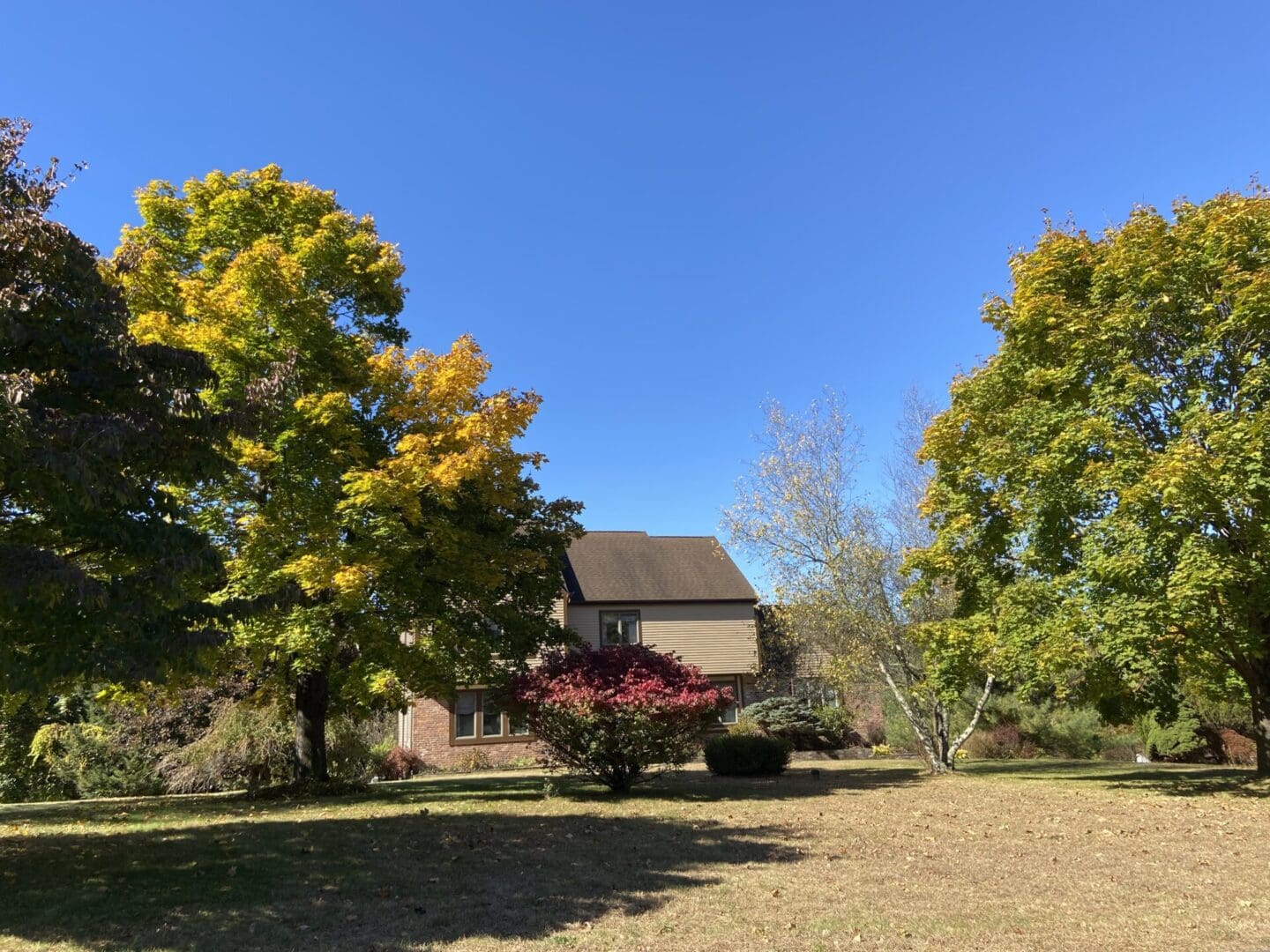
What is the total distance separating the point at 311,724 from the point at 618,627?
15.8m

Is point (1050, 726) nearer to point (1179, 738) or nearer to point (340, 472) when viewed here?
point (1179, 738)

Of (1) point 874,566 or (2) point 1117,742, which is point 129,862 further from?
(2) point 1117,742

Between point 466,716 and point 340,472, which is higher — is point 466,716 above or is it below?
below

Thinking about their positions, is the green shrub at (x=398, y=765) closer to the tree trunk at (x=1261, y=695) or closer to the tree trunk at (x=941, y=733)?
the tree trunk at (x=941, y=733)

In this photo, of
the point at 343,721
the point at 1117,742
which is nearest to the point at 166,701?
the point at 343,721

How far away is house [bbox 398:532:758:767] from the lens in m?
28.3

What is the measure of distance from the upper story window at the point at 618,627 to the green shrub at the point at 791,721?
531 cm

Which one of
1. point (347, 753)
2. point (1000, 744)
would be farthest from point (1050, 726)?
point (347, 753)

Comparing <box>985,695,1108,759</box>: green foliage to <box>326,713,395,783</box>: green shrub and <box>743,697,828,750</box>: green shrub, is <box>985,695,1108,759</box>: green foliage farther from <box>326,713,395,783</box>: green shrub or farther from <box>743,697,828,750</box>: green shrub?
<box>326,713,395,783</box>: green shrub

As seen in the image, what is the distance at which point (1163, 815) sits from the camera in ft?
37.7

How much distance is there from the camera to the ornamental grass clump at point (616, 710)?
14156 mm

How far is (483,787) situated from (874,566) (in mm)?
10877

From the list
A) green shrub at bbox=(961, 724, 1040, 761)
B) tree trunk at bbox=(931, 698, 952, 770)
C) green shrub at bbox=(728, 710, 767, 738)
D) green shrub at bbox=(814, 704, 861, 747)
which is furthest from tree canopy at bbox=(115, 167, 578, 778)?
green shrub at bbox=(961, 724, 1040, 761)

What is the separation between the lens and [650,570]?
33031 millimetres
